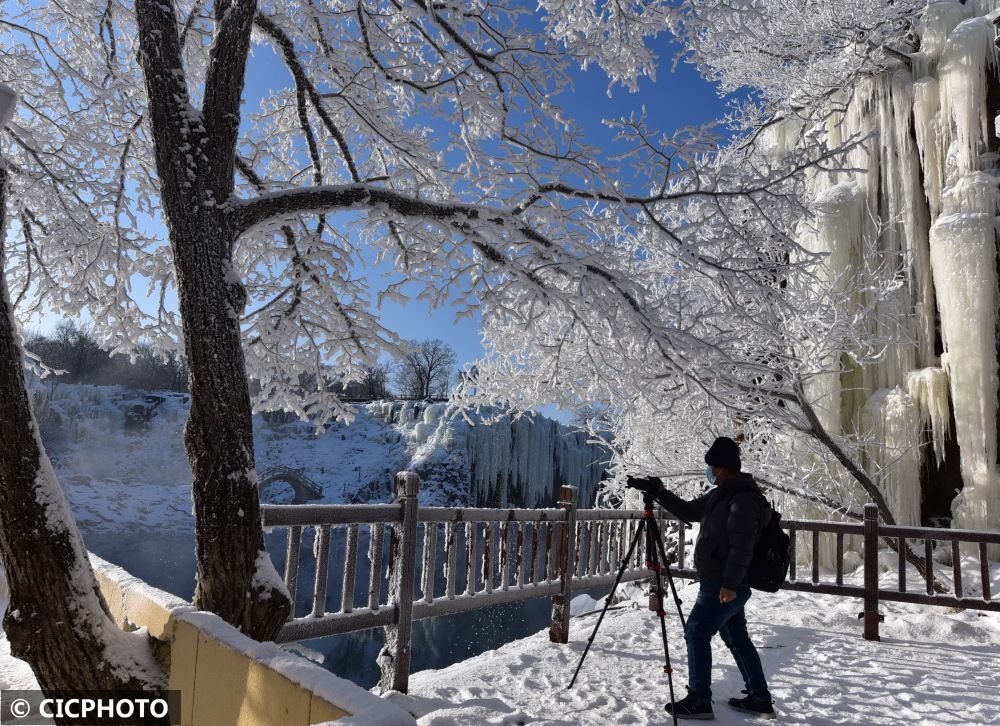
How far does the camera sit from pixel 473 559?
561cm

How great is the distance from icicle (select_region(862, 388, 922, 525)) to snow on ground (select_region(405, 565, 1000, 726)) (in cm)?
295

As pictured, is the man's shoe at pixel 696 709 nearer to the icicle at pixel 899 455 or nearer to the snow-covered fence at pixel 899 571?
the snow-covered fence at pixel 899 571

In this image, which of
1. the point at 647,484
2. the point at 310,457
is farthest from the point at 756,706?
the point at 310,457

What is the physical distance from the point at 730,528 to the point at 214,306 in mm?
3267

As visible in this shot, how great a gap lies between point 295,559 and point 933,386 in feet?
34.7

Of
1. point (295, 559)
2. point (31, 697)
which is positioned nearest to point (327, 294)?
point (295, 559)

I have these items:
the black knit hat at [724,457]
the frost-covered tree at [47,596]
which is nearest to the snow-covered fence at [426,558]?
the frost-covered tree at [47,596]

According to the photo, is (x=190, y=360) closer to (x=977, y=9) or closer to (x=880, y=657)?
(x=880, y=657)

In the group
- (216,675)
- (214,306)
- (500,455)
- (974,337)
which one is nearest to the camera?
(216,675)

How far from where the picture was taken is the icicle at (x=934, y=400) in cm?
1020

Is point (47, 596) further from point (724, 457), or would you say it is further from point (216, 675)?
point (724, 457)

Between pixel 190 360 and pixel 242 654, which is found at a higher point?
pixel 190 360

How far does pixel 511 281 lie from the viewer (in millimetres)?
4234

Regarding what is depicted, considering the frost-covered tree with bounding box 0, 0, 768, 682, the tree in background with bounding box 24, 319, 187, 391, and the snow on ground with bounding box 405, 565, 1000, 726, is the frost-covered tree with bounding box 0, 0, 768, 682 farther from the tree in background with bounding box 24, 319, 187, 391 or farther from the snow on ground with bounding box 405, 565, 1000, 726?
the tree in background with bounding box 24, 319, 187, 391
